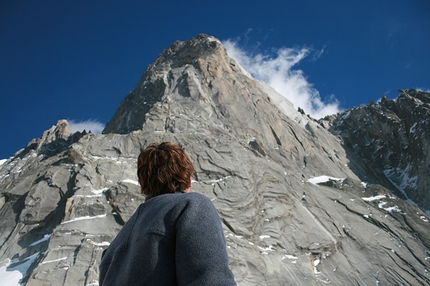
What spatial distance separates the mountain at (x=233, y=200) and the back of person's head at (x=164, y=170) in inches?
914

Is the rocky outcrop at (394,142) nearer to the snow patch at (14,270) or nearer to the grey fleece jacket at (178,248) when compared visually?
the snow patch at (14,270)

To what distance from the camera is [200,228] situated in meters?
2.33

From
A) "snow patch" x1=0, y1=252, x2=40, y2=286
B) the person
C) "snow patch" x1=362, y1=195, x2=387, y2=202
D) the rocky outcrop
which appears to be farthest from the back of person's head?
the rocky outcrop

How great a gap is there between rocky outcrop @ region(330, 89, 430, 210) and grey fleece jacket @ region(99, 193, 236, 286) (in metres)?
58.9

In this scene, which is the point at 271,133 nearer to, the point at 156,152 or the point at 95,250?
the point at 95,250

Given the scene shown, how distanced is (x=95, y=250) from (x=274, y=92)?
54.3 metres

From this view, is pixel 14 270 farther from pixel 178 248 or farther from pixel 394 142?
pixel 394 142

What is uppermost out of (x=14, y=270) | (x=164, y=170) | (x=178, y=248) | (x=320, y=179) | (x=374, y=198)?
(x=320, y=179)

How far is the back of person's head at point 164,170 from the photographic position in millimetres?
2719

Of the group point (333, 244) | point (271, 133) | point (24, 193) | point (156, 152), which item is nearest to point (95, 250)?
point (24, 193)

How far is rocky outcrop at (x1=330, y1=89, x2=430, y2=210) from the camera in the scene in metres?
59.3

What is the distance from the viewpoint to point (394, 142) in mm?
66875

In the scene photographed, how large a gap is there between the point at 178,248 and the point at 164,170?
634mm

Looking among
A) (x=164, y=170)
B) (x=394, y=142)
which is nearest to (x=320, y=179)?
(x=394, y=142)
